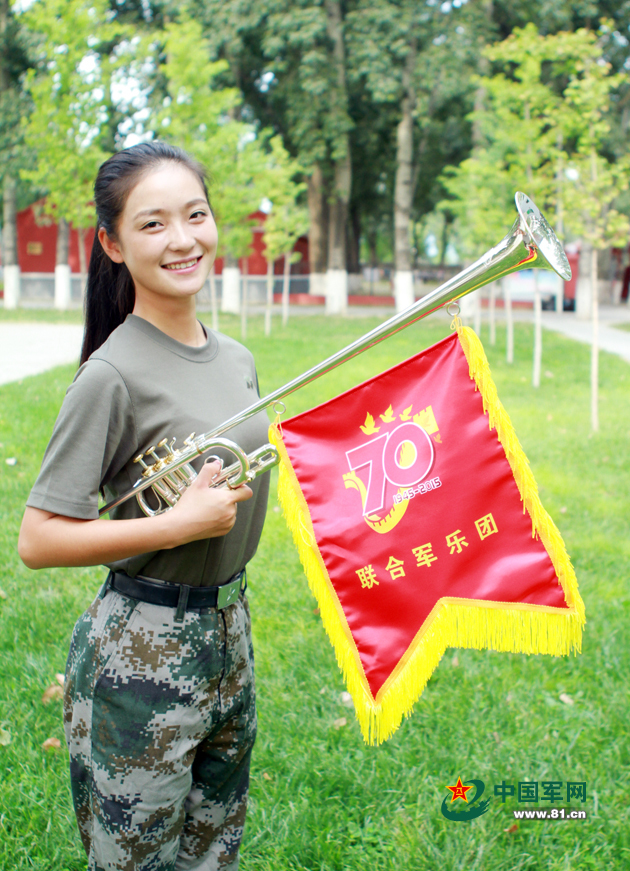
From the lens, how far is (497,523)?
181 cm

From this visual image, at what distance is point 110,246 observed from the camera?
1.68 m

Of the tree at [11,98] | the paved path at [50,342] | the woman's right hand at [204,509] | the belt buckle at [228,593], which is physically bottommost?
the belt buckle at [228,593]

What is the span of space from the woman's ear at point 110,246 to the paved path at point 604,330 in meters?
14.1

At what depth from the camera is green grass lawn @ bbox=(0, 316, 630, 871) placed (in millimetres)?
2416

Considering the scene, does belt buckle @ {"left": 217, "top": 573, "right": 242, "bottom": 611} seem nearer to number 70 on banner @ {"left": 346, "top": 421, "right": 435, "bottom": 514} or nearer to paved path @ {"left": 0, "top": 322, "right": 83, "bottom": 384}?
number 70 on banner @ {"left": 346, "top": 421, "right": 435, "bottom": 514}

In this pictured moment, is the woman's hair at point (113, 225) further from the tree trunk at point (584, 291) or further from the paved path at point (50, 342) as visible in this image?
the tree trunk at point (584, 291)

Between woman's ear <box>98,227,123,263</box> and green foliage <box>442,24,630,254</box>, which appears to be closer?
woman's ear <box>98,227,123,263</box>

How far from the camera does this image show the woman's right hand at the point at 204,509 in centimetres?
149

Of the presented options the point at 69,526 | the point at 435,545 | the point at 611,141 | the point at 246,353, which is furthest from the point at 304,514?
the point at 611,141

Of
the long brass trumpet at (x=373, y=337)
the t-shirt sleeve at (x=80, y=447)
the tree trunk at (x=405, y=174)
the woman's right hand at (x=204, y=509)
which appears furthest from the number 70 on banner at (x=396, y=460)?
the tree trunk at (x=405, y=174)

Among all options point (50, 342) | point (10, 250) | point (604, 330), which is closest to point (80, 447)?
point (50, 342)

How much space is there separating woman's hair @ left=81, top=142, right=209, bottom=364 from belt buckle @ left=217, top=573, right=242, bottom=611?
621mm

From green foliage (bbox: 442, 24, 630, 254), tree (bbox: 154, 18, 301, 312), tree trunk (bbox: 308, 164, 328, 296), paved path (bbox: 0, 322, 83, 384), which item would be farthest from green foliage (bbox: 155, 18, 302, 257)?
tree trunk (bbox: 308, 164, 328, 296)

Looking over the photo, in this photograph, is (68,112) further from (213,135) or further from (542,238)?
(542,238)
